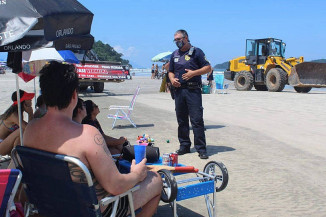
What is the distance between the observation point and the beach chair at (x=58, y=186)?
253 cm

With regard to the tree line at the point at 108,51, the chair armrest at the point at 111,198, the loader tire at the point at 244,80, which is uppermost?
the tree line at the point at 108,51

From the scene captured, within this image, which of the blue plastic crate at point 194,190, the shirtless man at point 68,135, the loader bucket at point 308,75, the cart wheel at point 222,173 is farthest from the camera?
the loader bucket at point 308,75

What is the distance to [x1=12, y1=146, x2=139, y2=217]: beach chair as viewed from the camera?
8.31ft

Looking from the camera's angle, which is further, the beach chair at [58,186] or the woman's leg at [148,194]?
the woman's leg at [148,194]

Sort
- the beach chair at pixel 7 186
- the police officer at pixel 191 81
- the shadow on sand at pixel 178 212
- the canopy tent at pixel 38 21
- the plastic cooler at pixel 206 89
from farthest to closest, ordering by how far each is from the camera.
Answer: the plastic cooler at pixel 206 89
the police officer at pixel 191 81
the shadow on sand at pixel 178 212
the canopy tent at pixel 38 21
the beach chair at pixel 7 186

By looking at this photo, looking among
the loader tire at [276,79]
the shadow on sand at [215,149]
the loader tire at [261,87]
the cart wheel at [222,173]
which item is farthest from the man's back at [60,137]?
the loader tire at [261,87]

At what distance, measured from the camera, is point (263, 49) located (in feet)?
77.5

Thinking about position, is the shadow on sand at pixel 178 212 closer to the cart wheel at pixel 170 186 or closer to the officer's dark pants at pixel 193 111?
the cart wheel at pixel 170 186

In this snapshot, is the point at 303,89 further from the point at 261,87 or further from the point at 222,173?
the point at 222,173

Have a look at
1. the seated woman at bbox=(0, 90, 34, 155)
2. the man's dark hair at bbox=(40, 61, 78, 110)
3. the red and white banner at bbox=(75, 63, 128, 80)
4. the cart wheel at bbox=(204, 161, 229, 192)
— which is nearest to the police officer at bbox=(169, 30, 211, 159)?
the cart wheel at bbox=(204, 161, 229, 192)

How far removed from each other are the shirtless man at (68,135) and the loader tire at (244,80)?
71.6 ft

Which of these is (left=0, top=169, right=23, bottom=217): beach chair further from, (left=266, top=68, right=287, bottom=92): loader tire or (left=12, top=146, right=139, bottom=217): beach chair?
(left=266, top=68, right=287, bottom=92): loader tire

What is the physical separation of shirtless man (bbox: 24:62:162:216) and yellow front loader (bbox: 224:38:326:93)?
65.7ft

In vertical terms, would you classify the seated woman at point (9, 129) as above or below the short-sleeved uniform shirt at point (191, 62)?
below
